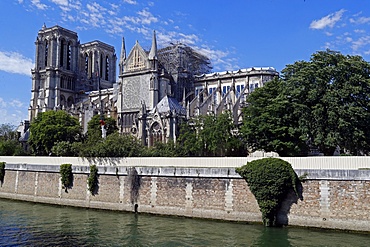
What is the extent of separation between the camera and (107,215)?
1009 inches

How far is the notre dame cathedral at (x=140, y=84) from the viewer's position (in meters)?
56.9

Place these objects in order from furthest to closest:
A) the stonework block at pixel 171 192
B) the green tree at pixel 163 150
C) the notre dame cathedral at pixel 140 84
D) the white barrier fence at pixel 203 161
A: the notre dame cathedral at pixel 140 84 < the green tree at pixel 163 150 < the stonework block at pixel 171 192 < the white barrier fence at pixel 203 161

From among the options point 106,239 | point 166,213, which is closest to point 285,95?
point 166,213

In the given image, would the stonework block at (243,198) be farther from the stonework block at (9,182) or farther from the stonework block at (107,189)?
the stonework block at (9,182)

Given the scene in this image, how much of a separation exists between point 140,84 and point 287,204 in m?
48.6

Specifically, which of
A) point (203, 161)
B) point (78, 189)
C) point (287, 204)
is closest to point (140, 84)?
point (78, 189)

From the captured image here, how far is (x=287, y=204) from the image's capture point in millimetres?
21250

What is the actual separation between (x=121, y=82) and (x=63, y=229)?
5086 centimetres

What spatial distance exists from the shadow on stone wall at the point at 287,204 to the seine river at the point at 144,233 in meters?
0.55

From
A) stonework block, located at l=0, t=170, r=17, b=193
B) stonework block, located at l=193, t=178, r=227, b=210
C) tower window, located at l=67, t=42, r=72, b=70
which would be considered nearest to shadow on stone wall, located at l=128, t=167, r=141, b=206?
stonework block, located at l=193, t=178, r=227, b=210

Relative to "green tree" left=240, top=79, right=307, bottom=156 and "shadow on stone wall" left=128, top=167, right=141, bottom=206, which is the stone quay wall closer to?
"shadow on stone wall" left=128, top=167, right=141, bottom=206

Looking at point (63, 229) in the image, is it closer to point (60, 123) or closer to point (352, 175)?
point (352, 175)

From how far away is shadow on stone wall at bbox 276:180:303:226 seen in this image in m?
21.0

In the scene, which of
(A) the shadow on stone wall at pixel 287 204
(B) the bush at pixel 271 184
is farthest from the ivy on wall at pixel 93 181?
(A) the shadow on stone wall at pixel 287 204
